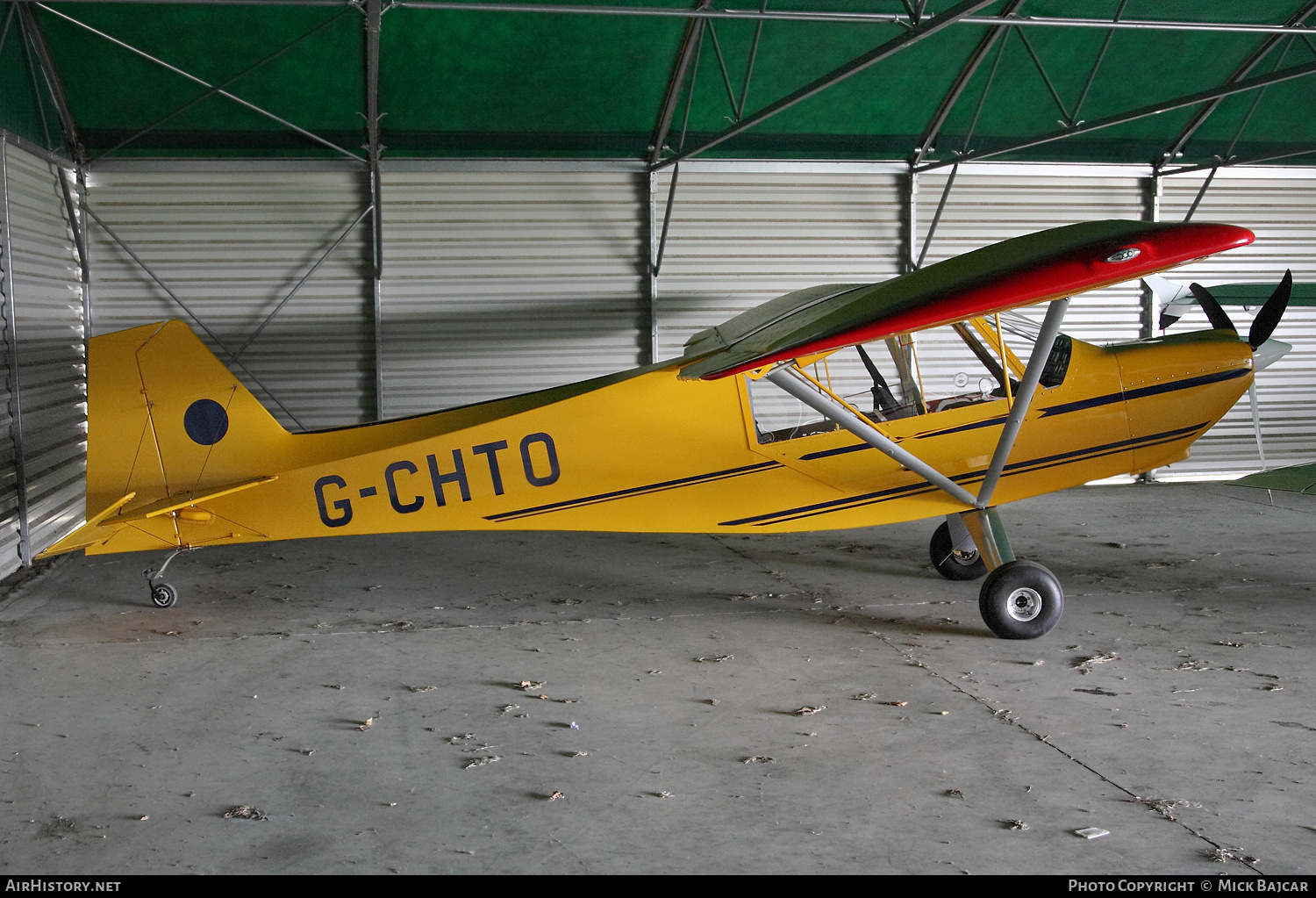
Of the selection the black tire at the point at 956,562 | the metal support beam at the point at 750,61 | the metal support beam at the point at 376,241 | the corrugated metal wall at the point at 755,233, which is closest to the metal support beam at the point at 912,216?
the corrugated metal wall at the point at 755,233

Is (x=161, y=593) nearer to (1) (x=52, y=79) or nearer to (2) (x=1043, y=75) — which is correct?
(1) (x=52, y=79)

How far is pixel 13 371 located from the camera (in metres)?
8.40

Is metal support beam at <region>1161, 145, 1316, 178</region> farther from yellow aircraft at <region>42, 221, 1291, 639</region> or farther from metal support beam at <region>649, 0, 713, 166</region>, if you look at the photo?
metal support beam at <region>649, 0, 713, 166</region>

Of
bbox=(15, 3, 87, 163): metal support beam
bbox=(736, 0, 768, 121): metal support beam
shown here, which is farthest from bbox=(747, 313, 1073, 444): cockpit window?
bbox=(15, 3, 87, 163): metal support beam

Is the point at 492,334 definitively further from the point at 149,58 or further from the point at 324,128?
the point at 149,58

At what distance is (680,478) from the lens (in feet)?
21.7

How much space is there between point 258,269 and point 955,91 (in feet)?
26.1

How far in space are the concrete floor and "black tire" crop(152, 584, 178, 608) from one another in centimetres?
14

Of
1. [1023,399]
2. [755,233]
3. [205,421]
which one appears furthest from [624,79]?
[1023,399]

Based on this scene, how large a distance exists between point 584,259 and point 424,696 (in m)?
6.96

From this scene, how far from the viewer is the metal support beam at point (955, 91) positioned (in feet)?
31.1

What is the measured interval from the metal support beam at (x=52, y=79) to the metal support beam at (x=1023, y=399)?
9.04 meters

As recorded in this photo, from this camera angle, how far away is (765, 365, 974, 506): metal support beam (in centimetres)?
578

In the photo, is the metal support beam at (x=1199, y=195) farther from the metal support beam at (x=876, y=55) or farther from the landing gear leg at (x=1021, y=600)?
the landing gear leg at (x=1021, y=600)
